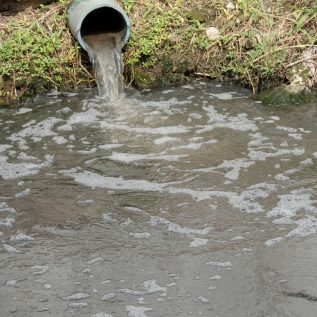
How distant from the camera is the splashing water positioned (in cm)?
669

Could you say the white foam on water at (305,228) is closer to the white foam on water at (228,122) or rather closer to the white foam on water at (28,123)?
the white foam on water at (228,122)

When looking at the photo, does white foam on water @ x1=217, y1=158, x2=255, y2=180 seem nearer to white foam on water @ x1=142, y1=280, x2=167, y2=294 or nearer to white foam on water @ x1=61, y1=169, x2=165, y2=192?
white foam on water @ x1=61, y1=169, x2=165, y2=192

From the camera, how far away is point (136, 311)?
3.37 meters

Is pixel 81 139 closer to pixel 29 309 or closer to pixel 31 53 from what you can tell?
pixel 31 53

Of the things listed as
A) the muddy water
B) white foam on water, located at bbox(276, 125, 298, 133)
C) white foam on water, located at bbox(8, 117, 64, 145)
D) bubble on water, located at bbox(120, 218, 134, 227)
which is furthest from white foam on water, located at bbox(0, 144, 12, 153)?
white foam on water, located at bbox(276, 125, 298, 133)

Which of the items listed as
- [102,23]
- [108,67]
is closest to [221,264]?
[108,67]

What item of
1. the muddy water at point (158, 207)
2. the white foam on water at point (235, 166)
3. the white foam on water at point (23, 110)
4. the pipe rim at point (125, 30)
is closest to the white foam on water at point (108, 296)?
the muddy water at point (158, 207)

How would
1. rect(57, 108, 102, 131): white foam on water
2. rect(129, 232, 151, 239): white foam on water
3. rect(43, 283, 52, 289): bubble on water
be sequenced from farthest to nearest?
rect(57, 108, 102, 131): white foam on water < rect(129, 232, 151, 239): white foam on water < rect(43, 283, 52, 289): bubble on water

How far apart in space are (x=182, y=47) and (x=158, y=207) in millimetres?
3023

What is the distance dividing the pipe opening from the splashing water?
0.28 m

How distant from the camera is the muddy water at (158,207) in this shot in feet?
11.5

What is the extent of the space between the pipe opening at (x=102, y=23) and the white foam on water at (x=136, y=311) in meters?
4.27

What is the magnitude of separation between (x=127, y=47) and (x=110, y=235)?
331 centimetres

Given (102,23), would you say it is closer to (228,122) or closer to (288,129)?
(228,122)
